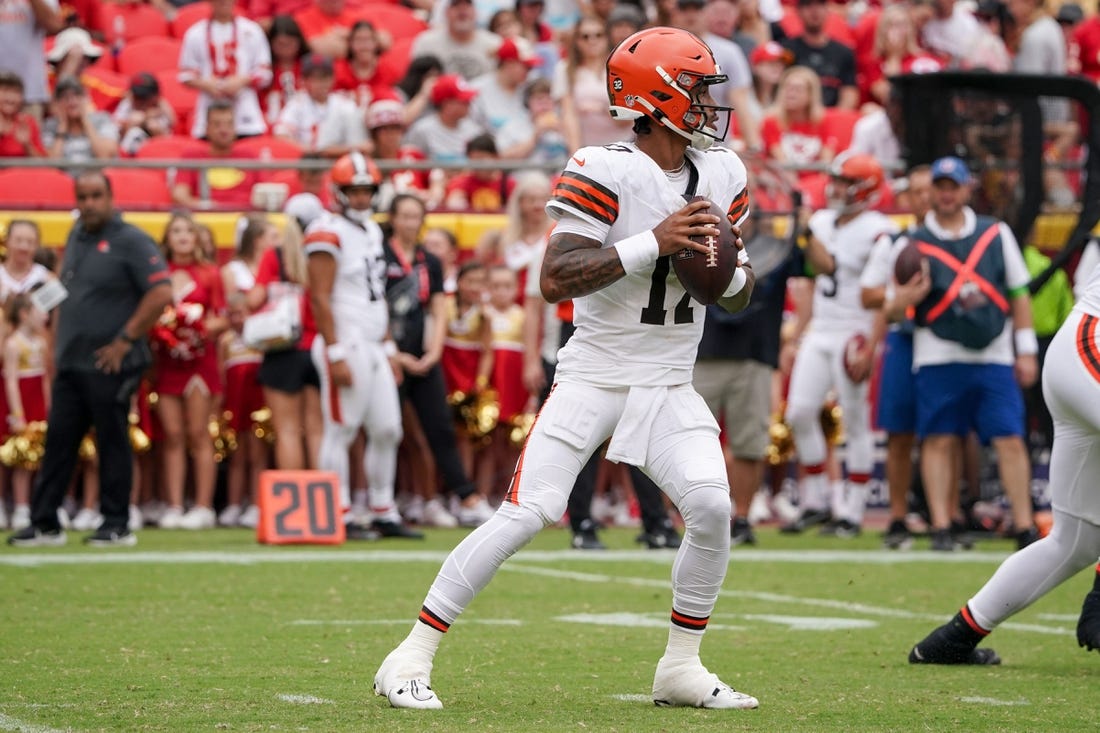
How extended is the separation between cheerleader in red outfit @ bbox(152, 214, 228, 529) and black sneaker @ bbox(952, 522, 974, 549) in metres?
4.60

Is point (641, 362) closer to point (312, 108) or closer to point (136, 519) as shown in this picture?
point (136, 519)

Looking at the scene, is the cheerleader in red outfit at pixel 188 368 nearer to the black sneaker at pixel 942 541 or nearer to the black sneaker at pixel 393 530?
the black sneaker at pixel 393 530

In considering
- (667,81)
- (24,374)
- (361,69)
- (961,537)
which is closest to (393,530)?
(24,374)

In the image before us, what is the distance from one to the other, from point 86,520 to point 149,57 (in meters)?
5.66

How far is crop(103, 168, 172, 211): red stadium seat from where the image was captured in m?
12.5

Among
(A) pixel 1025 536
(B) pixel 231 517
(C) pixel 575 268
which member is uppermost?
(C) pixel 575 268

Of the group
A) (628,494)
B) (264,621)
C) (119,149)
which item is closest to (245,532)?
(628,494)

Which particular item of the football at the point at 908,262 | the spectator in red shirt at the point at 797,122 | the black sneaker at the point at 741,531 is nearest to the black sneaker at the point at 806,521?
the black sneaker at the point at 741,531

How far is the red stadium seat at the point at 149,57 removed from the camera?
15688 mm

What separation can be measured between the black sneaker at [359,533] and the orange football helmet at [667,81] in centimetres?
596

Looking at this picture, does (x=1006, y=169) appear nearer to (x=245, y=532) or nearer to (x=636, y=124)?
(x=245, y=532)

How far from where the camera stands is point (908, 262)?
9.97 m

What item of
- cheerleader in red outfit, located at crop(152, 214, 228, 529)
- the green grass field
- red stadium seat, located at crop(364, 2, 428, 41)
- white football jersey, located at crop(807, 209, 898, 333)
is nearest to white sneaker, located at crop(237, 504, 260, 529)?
cheerleader in red outfit, located at crop(152, 214, 228, 529)

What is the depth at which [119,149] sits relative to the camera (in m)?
13.4
